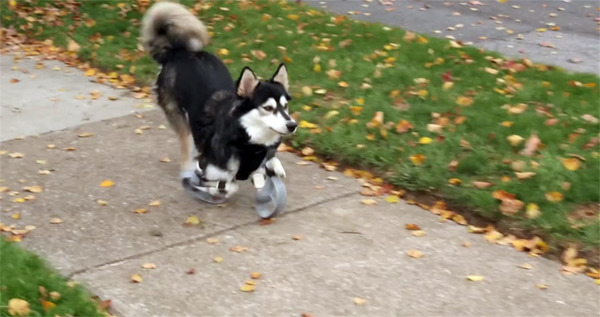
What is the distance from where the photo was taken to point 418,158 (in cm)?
618

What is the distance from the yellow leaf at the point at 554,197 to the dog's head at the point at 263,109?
1.78m

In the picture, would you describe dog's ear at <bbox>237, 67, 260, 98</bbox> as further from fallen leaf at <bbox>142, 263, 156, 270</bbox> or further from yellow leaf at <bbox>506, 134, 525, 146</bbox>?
yellow leaf at <bbox>506, 134, 525, 146</bbox>

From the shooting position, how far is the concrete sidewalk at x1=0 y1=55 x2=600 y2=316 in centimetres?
440

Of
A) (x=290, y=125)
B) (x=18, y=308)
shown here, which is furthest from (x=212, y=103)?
(x=18, y=308)

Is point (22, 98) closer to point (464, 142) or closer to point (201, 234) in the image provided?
point (201, 234)

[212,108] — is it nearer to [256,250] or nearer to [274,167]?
[274,167]

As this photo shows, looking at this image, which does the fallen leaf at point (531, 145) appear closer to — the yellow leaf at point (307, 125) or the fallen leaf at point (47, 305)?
the yellow leaf at point (307, 125)

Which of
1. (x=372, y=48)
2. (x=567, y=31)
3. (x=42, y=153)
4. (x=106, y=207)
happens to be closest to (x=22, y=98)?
(x=42, y=153)

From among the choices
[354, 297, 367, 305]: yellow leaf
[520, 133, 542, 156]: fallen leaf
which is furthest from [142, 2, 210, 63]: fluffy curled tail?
[520, 133, 542, 156]: fallen leaf

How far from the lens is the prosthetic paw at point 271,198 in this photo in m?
5.30

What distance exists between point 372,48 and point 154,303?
507 cm

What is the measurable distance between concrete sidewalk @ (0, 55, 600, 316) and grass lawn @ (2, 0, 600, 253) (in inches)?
14.2

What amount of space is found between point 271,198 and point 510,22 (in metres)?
6.42

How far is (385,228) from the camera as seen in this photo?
532 cm
